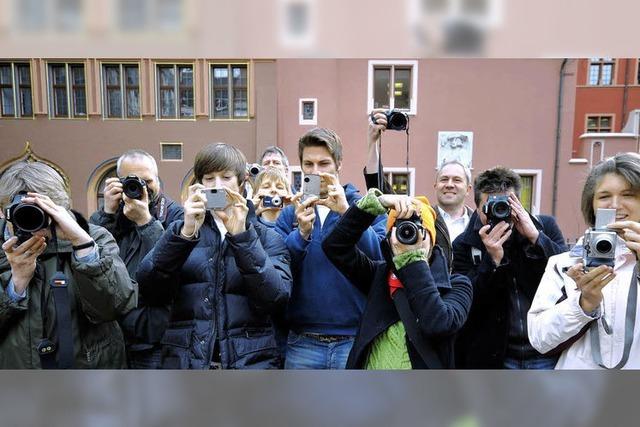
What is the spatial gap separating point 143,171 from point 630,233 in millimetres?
1404

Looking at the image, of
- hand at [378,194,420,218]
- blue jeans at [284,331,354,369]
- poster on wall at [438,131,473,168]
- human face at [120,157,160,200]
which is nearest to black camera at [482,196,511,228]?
hand at [378,194,420,218]

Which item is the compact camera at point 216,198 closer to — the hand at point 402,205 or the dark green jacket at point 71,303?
the dark green jacket at point 71,303

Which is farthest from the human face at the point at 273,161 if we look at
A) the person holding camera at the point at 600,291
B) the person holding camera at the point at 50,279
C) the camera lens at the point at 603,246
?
the camera lens at the point at 603,246

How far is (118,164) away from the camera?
1453mm

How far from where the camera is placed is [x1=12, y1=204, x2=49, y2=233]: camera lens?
0.90m

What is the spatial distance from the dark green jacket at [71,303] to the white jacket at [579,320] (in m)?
0.98

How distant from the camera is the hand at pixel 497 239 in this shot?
125 cm

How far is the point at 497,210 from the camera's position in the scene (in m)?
1.28

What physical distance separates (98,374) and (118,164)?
100 centimetres

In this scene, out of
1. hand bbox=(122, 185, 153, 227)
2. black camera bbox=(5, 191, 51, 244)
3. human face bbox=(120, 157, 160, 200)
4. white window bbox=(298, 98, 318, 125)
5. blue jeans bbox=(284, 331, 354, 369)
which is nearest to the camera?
black camera bbox=(5, 191, 51, 244)

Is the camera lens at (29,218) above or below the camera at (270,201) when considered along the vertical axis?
above

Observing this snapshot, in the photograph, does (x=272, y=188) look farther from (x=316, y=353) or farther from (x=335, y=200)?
(x=316, y=353)

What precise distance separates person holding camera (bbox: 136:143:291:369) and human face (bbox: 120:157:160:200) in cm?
41

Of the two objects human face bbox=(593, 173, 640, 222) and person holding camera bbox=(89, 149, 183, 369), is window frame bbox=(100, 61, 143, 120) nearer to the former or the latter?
person holding camera bbox=(89, 149, 183, 369)
